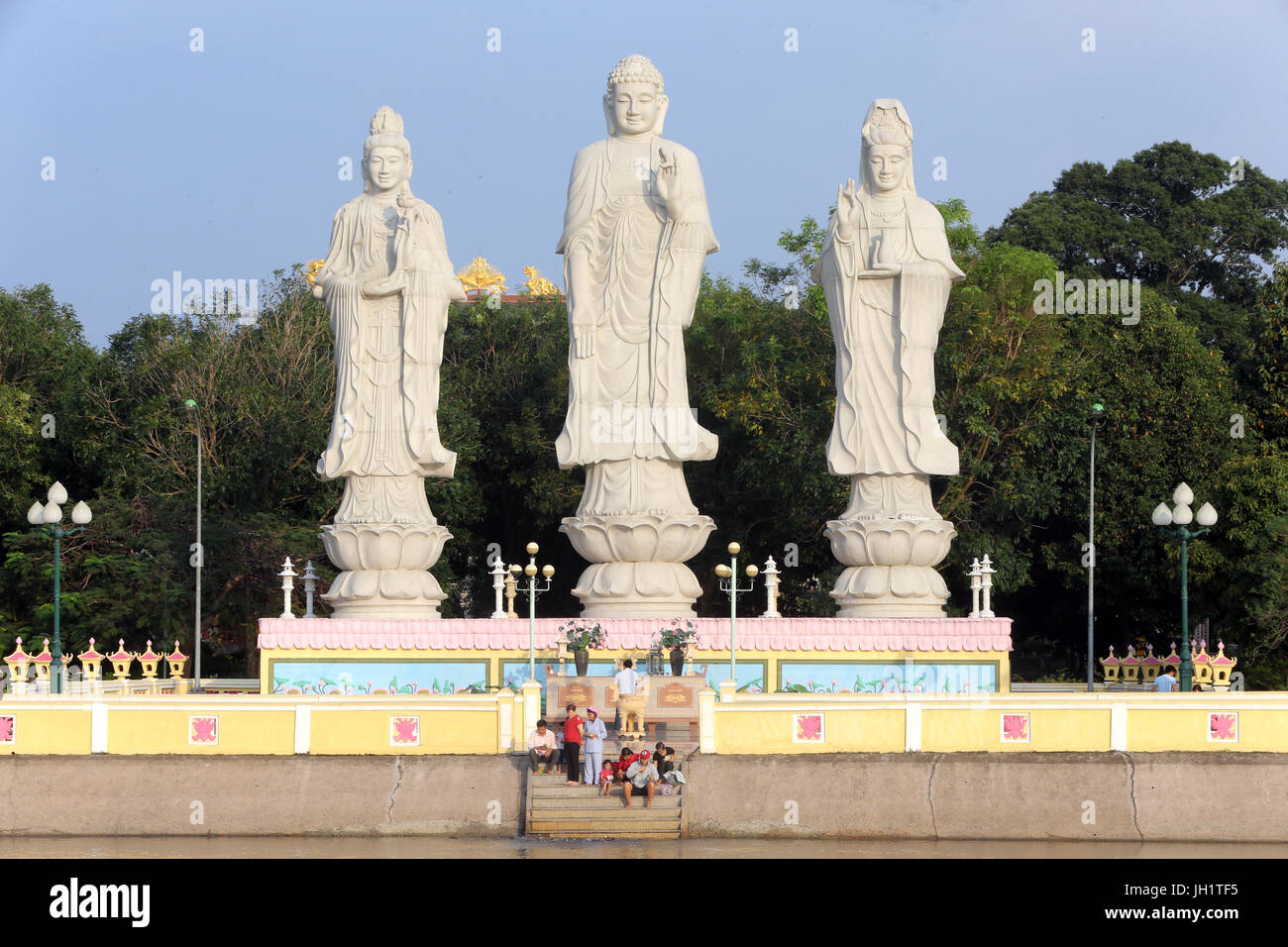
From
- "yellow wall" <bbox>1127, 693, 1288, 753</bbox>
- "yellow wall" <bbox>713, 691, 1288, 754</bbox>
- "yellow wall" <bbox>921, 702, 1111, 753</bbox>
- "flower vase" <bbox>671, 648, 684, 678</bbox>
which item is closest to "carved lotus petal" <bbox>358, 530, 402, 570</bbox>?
"flower vase" <bbox>671, 648, 684, 678</bbox>

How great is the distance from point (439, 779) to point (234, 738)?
211 centimetres

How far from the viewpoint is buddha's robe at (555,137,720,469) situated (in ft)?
78.9

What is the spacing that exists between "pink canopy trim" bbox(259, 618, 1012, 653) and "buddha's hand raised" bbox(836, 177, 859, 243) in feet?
15.3

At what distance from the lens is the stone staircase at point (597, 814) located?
17.4m

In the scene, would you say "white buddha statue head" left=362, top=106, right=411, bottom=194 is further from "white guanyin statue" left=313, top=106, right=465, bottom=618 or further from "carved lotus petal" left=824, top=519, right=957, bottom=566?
"carved lotus petal" left=824, top=519, right=957, bottom=566

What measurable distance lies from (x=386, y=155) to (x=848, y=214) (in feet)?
18.7

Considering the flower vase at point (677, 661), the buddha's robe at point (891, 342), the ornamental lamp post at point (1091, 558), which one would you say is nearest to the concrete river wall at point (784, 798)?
the flower vase at point (677, 661)

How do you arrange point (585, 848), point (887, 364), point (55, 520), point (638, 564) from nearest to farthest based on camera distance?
1. point (585, 848)
2. point (55, 520)
3. point (638, 564)
4. point (887, 364)

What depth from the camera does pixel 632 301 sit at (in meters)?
24.4

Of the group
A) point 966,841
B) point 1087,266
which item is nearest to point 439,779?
→ point 966,841

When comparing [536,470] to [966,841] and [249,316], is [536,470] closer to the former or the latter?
[249,316]

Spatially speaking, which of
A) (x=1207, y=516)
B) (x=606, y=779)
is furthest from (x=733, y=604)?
(x=1207, y=516)

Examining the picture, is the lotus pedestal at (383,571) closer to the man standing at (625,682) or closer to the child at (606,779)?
the man standing at (625,682)

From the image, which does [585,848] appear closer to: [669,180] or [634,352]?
[634,352]
